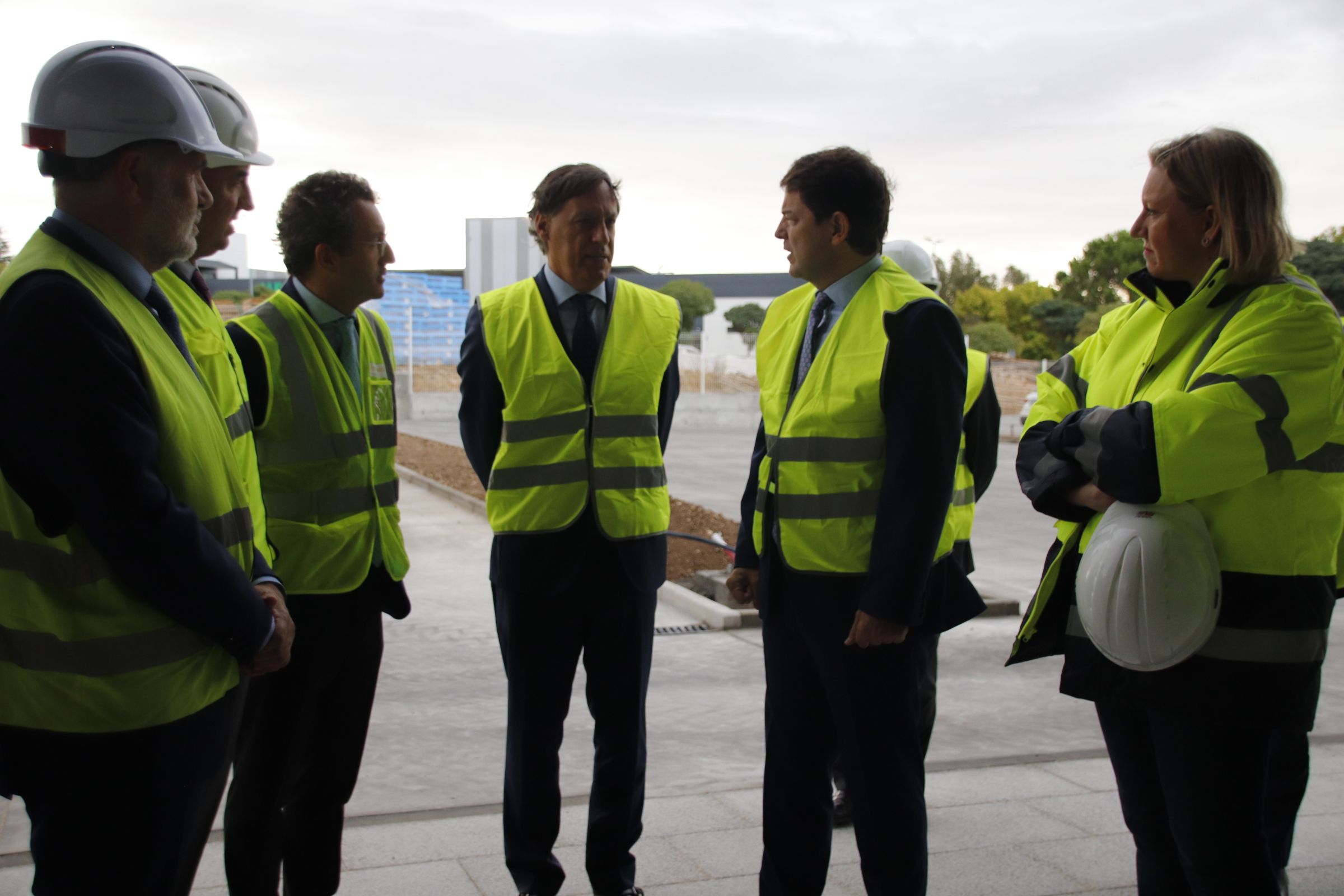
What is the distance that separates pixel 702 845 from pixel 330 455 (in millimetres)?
1861

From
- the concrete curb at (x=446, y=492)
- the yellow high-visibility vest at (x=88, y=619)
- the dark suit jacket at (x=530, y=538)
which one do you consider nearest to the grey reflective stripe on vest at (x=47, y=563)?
the yellow high-visibility vest at (x=88, y=619)

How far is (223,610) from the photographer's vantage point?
6.23ft

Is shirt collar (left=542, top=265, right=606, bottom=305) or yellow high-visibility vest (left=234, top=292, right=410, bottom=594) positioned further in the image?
shirt collar (left=542, top=265, right=606, bottom=305)

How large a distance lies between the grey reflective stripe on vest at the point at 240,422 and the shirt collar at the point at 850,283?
4.90ft

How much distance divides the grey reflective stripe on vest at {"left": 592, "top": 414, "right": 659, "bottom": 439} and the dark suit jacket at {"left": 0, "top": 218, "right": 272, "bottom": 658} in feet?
5.64

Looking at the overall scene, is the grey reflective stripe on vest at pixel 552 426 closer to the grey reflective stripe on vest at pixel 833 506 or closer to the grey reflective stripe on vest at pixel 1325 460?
the grey reflective stripe on vest at pixel 833 506

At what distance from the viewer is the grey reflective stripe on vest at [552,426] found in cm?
344

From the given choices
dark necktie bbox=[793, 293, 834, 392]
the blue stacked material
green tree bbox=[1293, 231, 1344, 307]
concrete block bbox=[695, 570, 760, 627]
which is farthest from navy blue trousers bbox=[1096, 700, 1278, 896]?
the blue stacked material

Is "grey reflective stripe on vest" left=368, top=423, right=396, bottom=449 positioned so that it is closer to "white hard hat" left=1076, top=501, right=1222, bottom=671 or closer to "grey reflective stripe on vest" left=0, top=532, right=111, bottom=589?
"grey reflective stripe on vest" left=0, top=532, right=111, bottom=589

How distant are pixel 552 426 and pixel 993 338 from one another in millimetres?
44961

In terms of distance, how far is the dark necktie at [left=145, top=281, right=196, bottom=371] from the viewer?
204 cm

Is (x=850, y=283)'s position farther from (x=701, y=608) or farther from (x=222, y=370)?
(x=701, y=608)

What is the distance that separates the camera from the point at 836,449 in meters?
2.83

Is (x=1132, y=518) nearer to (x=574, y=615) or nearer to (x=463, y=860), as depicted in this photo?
(x=574, y=615)
